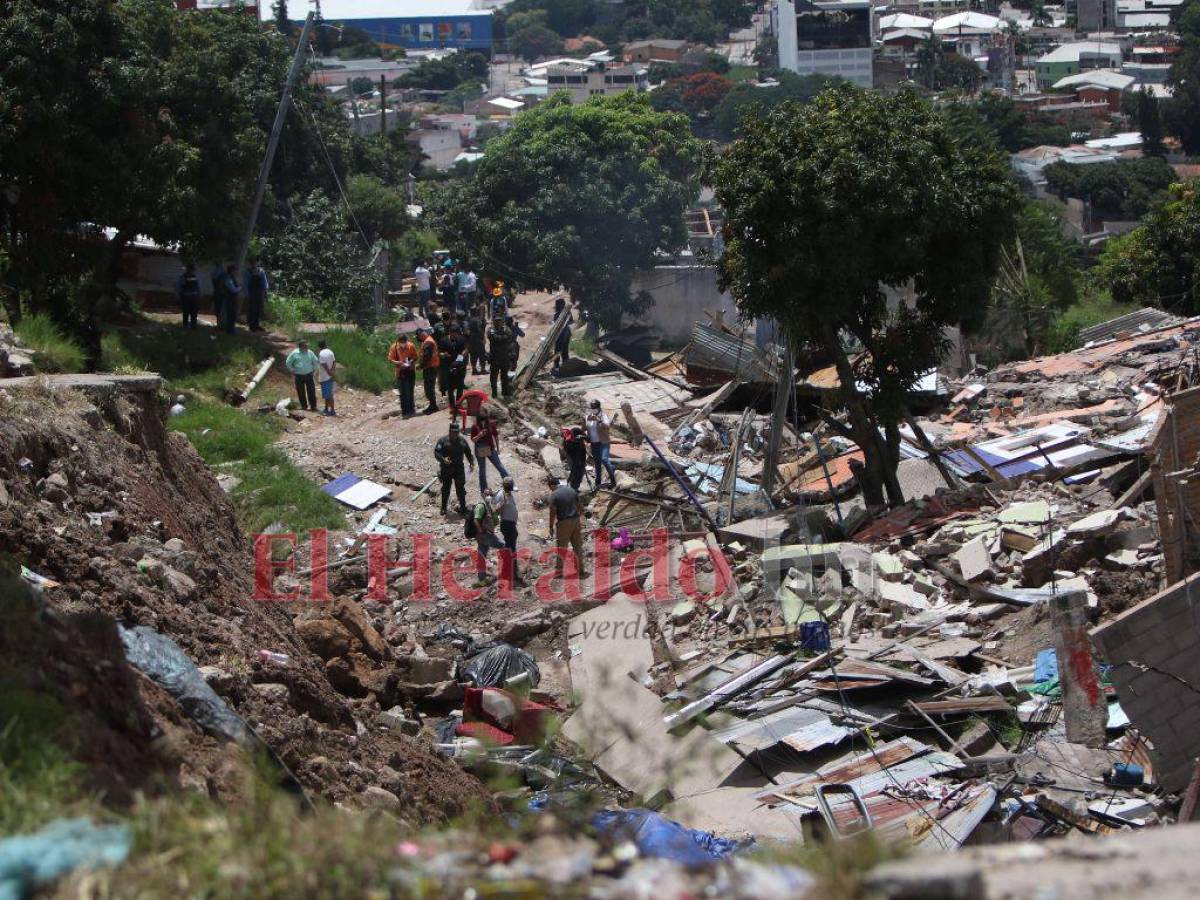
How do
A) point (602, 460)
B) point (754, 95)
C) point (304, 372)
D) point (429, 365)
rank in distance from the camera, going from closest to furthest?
point (602, 460), point (429, 365), point (304, 372), point (754, 95)

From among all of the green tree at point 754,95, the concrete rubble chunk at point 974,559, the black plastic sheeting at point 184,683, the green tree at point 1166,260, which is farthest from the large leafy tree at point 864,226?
the green tree at point 754,95

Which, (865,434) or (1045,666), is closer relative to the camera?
(1045,666)

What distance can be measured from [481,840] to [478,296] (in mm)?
25233

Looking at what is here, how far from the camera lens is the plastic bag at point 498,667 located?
11125 millimetres

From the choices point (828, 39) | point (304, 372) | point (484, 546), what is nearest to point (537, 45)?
point (828, 39)

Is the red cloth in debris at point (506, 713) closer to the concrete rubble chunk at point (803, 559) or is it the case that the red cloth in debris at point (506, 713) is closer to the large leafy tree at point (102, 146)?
the concrete rubble chunk at point (803, 559)

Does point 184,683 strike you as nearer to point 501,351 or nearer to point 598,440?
point 598,440

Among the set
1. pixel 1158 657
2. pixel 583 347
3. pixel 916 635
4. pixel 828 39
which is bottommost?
pixel 583 347

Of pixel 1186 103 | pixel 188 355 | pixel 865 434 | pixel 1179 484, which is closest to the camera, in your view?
pixel 1179 484

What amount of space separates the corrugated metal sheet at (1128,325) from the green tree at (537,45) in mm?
128156

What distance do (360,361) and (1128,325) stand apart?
12.9m

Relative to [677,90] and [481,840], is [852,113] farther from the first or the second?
[677,90]

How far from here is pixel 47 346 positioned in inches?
561

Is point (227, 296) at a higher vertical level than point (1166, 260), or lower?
higher
